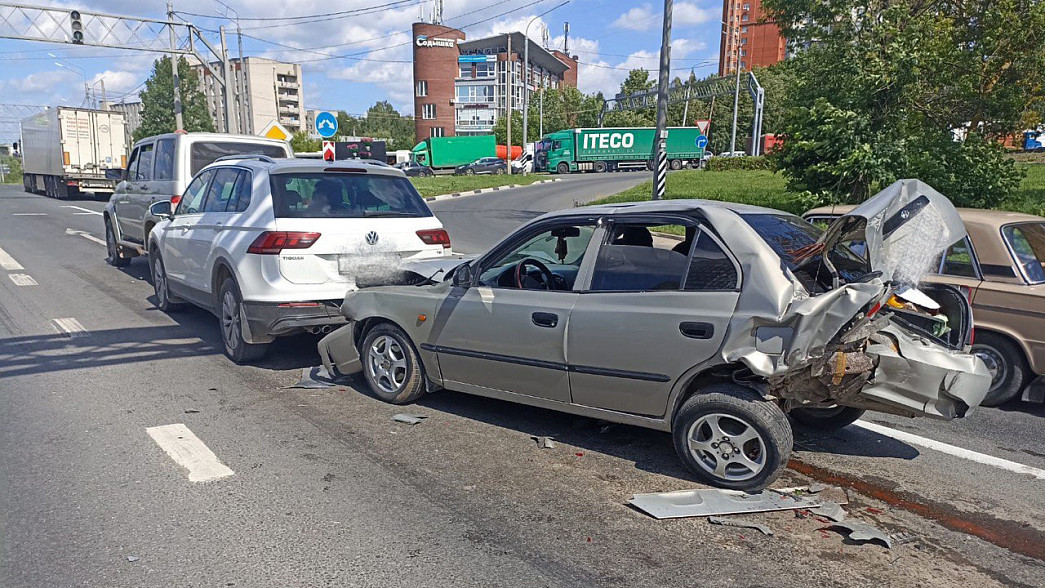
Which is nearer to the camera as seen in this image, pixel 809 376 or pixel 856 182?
pixel 809 376

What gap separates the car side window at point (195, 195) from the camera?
776cm

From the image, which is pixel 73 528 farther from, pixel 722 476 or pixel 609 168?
pixel 609 168

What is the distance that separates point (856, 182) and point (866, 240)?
9.83 meters

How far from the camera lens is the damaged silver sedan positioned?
12.9 ft

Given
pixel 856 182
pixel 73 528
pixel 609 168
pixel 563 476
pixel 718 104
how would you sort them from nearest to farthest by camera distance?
pixel 73 528 → pixel 563 476 → pixel 856 182 → pixel 609 168 → pixel 718 104

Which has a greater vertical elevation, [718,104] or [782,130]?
[718,104]

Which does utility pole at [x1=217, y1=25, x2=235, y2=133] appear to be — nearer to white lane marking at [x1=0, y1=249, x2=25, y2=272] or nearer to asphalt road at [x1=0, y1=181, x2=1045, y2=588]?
white lane marking at [x1=0, y1=249, x2=25, y2=272]

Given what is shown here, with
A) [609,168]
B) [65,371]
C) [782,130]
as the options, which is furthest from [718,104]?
[65,371]

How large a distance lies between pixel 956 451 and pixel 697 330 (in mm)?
2144

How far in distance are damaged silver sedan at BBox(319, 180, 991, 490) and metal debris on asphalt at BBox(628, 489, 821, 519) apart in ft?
0.32

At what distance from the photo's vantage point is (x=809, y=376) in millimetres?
4008

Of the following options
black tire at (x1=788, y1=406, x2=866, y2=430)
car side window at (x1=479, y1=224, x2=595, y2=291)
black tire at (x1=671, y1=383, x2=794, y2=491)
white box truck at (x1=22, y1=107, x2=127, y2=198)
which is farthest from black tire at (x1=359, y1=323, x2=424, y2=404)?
white box truck at (x1=22, y1=107, x2=127, y2=198)

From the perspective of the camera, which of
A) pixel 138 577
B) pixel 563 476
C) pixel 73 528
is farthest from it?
pixel 563 476

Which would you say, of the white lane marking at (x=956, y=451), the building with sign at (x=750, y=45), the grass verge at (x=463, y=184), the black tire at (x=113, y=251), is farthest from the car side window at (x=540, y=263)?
the building with sign at (x=750, y=45)
